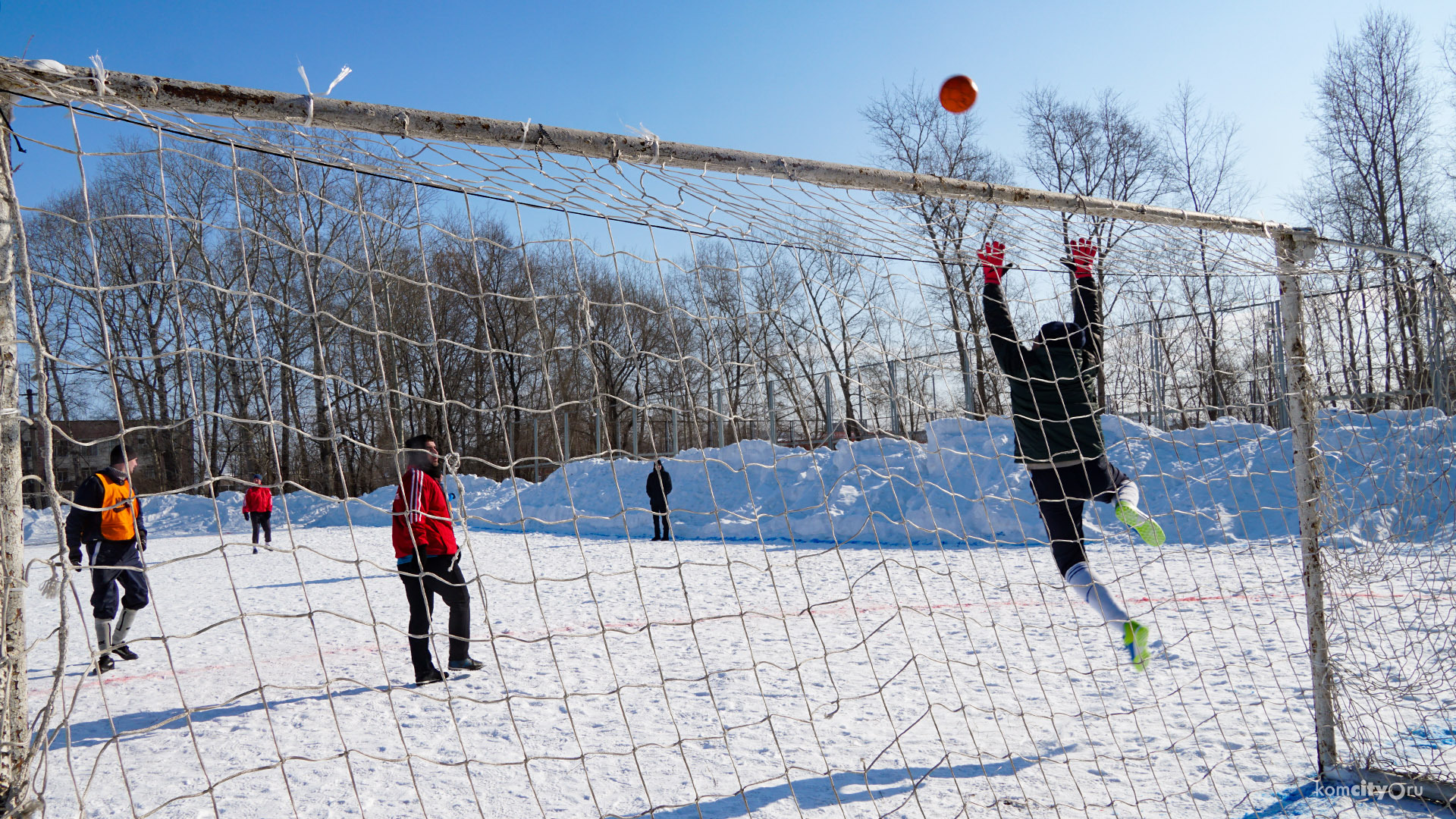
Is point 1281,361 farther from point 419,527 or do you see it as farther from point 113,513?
point 113,513

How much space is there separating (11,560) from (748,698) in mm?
3444

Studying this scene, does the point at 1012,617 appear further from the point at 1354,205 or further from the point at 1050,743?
the point at 1354,205

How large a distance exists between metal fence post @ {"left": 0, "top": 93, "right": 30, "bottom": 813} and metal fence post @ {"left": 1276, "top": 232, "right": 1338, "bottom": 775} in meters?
4.30

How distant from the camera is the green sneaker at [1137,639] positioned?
3.65 m

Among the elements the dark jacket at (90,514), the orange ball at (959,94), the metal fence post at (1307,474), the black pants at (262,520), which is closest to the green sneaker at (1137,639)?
the metal fence post at (1307,474)

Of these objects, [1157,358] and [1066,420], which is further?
[1157,358]

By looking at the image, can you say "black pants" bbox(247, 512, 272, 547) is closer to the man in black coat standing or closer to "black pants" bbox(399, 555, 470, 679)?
the man in black coat standing

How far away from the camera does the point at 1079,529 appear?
153 inches

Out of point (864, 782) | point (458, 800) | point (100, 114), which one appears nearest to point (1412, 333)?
point (864, 782)

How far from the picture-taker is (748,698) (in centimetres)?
445

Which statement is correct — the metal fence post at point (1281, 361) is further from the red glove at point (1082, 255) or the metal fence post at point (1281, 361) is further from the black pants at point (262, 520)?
the black pants at point (262, 520)

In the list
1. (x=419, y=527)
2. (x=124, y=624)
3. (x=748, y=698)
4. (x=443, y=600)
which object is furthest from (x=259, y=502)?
(x=748, y=698)

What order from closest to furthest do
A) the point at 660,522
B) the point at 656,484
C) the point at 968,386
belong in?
the point at 968,386
the point at 656,484
the point at 660,522

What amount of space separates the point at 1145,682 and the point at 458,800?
12.2 feet
